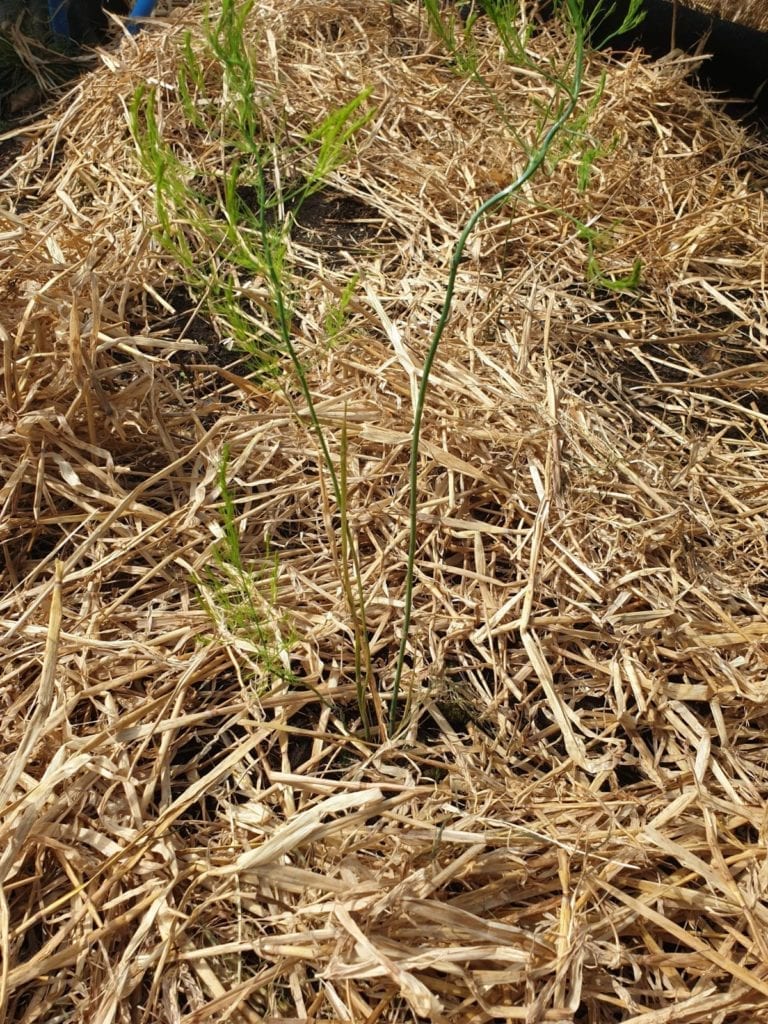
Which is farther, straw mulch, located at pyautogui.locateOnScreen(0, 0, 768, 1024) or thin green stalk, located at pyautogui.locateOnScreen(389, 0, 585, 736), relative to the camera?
straw mulch, located at pyautogui.locateOnScreen(0, 0, 768, 1024)

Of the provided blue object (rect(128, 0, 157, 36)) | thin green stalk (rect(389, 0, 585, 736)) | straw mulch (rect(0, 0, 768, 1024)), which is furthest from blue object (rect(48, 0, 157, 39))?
thin green stalk (rect(389, 0, 585, 736))

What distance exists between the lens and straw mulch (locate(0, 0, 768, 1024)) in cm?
100

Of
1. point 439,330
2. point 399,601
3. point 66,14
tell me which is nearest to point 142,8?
point 66,14

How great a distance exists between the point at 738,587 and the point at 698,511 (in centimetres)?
14

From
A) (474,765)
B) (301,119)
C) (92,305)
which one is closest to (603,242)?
(301,119)

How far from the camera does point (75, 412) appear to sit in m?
1.45

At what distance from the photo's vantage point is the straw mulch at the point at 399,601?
100 cm

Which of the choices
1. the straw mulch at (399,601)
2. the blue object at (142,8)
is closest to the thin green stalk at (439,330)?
the straw mulch at (399,601)

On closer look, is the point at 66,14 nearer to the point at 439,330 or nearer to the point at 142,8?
the point at 142,8

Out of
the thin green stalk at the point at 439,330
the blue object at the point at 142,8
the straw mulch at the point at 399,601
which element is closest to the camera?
the thin green stalk at the point at 439,330

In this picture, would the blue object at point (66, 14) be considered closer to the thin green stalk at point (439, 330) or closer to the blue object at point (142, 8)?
the blue object at point (142, 8)

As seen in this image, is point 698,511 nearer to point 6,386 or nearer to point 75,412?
point 75,412

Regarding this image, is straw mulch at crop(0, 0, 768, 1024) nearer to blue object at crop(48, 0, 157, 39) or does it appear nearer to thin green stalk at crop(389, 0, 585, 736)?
thin green stalk at crop(389, 0, 585, 736)

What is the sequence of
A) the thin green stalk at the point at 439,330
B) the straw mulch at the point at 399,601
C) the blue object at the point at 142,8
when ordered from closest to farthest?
the thin green stalk at the point at 439,330 < the straw mulch at the point at 399,601 < the blue object at the point at 142,8
